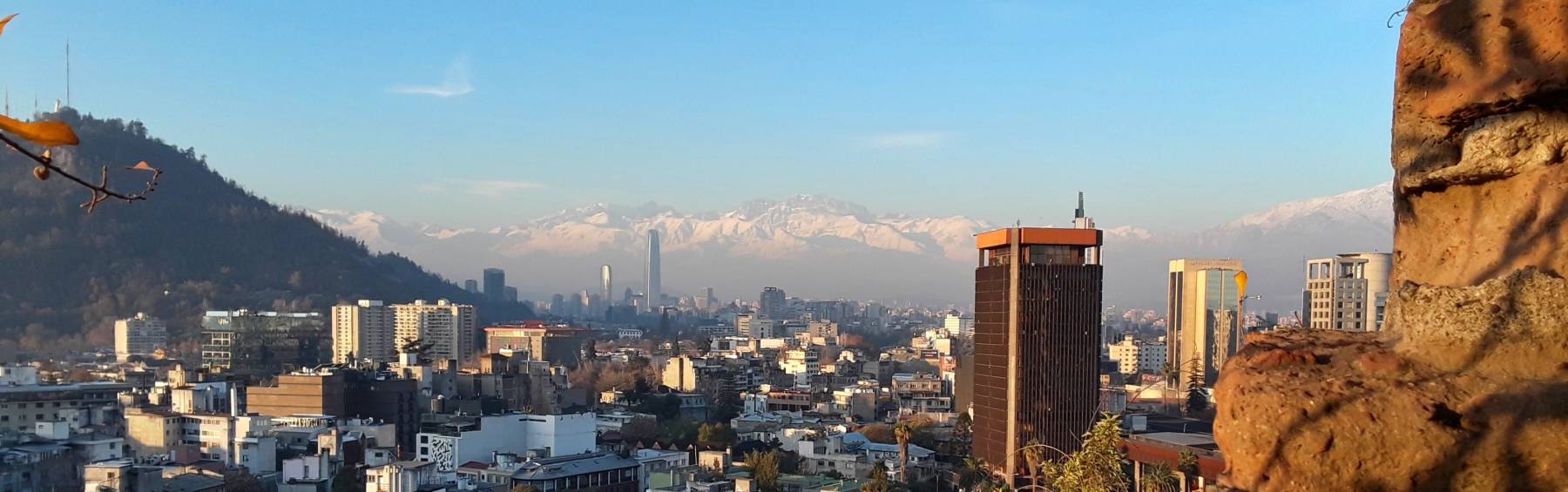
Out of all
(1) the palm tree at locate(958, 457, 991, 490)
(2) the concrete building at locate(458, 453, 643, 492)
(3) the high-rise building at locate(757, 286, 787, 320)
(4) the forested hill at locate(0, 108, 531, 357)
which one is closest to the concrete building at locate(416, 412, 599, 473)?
(2) the concrete building at locate(458, 453, 643, 492)

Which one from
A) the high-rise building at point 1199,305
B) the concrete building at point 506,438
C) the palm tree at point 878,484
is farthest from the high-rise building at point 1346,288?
the concrete building at point 506,438

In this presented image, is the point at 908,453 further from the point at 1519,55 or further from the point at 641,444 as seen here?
the point at 1519,55

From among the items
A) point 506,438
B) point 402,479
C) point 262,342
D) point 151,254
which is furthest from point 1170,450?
point 151,254

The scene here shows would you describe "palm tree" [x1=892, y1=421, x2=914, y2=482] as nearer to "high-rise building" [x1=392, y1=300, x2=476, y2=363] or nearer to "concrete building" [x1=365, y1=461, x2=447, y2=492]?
"concrete building" [x1=365, y1=461, x2=447, y2=492]

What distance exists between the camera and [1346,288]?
34.8 meters

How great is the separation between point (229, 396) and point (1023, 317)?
2083 cm

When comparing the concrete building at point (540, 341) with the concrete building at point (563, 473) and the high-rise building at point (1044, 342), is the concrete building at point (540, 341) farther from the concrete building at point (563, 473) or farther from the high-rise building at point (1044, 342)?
the high-rise building at point (1044, 342)

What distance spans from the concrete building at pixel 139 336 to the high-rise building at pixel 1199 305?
4267 centimetres

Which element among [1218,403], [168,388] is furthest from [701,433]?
[1218,403]

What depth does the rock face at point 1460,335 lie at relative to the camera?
137 centimetres

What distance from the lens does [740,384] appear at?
152 feet

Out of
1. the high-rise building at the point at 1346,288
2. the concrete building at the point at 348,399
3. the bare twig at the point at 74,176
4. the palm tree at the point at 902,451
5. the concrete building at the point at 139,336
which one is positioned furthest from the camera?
the concrete building at the point at 139,336

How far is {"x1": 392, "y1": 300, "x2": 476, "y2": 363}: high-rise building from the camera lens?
61.9 m

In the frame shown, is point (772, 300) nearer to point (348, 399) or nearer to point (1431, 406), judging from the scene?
point (348, 399)
